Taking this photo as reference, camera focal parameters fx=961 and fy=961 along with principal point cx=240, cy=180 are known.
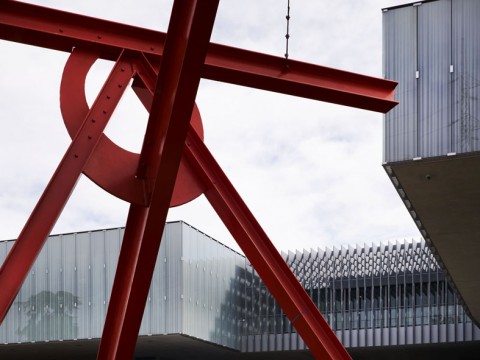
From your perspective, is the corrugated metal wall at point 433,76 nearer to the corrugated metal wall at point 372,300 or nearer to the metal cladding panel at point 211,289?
the metal cladding panel at point 211,289

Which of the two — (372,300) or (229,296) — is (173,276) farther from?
(372,300)

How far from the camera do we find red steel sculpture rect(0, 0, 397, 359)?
8117 mm

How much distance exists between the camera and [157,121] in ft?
25.3

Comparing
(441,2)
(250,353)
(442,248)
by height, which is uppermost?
(441,2)

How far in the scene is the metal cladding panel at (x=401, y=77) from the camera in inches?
642

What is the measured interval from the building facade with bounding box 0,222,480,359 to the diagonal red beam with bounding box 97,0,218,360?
2231 centimetres

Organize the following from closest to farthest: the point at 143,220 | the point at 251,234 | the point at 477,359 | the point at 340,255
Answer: the point at 143,220 < the point at 251,234 < the point at 340,255 < the point at 477,359

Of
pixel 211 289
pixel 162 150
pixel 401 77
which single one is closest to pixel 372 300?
pixel 211 289

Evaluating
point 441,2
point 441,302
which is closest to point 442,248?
point 441,2

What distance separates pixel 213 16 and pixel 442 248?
18238mm

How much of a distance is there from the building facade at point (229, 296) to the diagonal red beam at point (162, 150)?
22.3 metres

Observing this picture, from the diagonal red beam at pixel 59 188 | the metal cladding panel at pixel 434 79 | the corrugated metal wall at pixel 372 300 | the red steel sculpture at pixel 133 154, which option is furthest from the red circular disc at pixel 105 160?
the corrugated metal wall at pixel 372 300

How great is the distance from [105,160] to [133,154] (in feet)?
0.85

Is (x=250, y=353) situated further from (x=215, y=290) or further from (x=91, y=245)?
(x=91, y=245)
